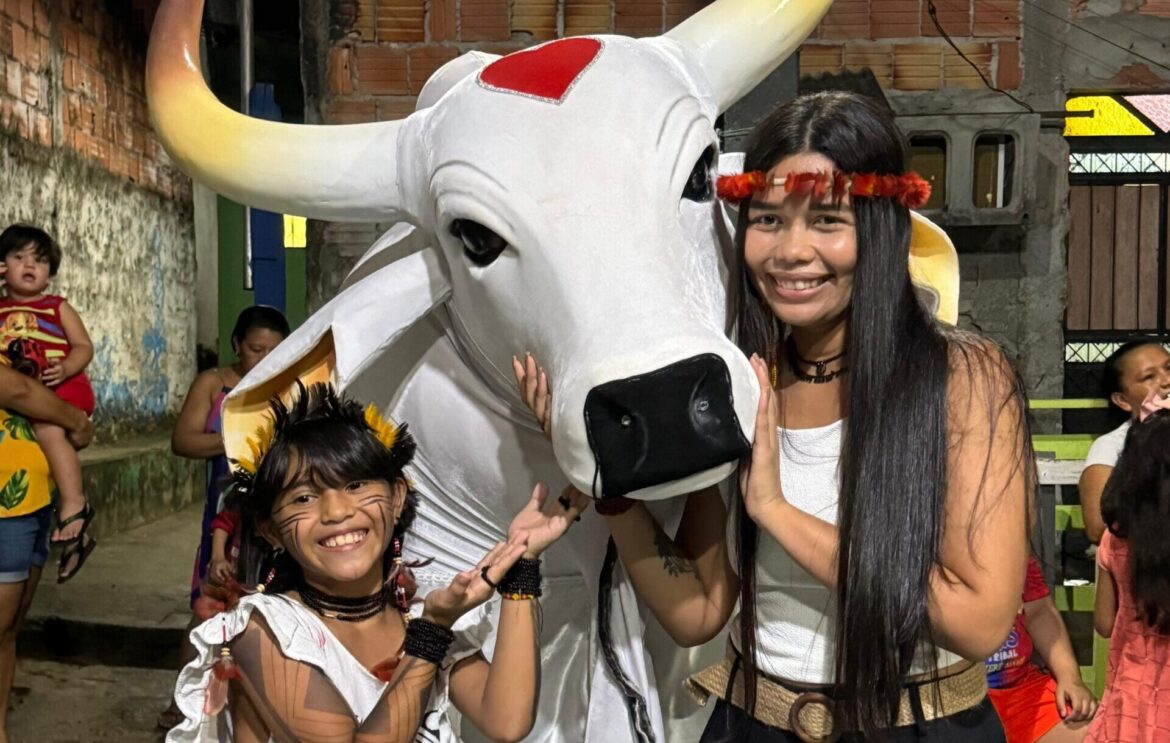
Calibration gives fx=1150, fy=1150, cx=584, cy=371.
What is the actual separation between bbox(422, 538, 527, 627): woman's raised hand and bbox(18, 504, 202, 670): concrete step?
366 centimetres

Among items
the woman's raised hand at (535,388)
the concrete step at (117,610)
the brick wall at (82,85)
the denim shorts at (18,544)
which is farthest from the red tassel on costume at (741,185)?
the brick wall at (82,85)

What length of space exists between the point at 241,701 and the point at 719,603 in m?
0.68

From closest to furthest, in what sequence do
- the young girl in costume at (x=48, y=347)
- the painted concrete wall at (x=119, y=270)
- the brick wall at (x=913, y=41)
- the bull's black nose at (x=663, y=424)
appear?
the bull's black nose at (x=663, y=424) < the brick wall at (x=913, y=41) < the young girl in costume at (x=48, y=347) < the painted concrete wall at (x=119, y=270)

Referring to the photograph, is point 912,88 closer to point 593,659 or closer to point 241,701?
point 593,659

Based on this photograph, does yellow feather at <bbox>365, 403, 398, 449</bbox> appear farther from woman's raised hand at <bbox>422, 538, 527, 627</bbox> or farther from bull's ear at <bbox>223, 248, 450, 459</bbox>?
woman's raised hand at <bbox>422, 538, 527, 627</bbox>

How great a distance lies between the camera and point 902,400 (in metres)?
1.43

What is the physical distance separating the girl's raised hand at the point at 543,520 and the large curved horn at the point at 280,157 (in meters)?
0.50

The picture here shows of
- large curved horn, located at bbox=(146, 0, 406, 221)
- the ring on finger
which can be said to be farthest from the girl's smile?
large curved horn, located at bbox=(146, 0, 406, 221)

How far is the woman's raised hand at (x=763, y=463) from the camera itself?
1.36 m

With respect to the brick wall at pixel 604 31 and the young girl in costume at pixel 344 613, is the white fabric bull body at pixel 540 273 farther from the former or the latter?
the brick wall at pixel 604 31

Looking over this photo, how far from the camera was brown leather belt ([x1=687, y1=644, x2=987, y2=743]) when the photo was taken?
4.82ft

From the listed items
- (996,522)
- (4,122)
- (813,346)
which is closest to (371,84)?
(813,346)

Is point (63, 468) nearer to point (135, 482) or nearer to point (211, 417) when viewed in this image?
point (211, 417)

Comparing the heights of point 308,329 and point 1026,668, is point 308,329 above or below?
above
